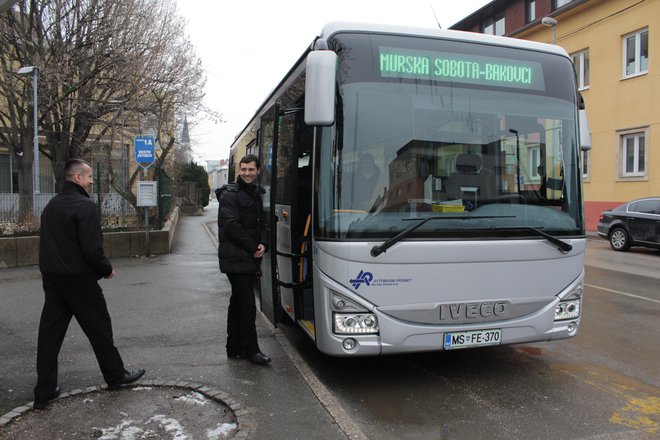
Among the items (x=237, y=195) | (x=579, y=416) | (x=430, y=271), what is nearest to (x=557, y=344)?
(x=579, y=416)

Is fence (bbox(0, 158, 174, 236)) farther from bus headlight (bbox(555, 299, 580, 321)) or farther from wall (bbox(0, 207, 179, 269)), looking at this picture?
bus headlight (bbox(555, 299, 580, 321))

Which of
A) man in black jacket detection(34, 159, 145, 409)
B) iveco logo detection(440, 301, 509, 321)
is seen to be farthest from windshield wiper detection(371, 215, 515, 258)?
man in black jacket detection(34, 159, 145, 409)

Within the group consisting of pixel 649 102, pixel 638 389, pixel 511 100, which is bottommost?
pixel 638 389

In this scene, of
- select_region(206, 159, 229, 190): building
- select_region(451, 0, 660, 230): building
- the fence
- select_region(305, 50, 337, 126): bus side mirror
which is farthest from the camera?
select_region(206, 159, 229, 190): building

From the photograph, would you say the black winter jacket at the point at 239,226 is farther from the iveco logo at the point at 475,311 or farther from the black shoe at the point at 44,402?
the iveco logo at the point at 475,311

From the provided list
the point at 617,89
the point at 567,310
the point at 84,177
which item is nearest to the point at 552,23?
the point at 617,89

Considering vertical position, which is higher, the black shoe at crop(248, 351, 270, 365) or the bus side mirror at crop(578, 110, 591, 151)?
the bus side mirror at crop(578, 110, 591, 151)

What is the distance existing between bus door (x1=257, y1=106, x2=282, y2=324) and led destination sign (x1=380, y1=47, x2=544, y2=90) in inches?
61.0

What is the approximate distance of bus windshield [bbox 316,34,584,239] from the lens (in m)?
3.97

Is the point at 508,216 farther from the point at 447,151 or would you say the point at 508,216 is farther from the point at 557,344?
the point at 557,344

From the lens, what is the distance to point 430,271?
396cm

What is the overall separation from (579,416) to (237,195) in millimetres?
3339

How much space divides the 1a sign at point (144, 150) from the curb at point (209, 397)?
9.37 metres

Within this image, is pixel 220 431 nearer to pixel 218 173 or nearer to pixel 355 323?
pixel 355 323
